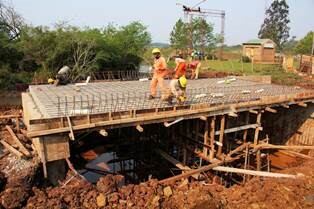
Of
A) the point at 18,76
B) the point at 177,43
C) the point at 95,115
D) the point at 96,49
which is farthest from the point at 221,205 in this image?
the point at 177,43

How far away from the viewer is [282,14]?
77.4 meters

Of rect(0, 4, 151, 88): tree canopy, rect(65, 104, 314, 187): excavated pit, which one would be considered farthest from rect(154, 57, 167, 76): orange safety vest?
rect(0, 4, 151, 88): tree canopy

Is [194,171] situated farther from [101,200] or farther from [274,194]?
[101,200]

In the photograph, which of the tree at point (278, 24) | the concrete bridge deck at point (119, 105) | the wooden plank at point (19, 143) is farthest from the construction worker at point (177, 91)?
the tree at point (278, 24)

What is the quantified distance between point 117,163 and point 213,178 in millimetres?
4907

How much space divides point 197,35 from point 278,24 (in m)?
34.3

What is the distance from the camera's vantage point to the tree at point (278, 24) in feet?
252

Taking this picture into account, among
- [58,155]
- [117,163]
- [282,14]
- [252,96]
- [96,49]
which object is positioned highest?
[282,14]

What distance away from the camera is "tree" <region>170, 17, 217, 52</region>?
53.6 metres

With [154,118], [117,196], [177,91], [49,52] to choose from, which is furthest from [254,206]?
[49,52]

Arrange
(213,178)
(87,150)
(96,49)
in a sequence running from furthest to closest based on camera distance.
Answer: (96,49) → (87,150) → (213,178)

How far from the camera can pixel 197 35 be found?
5456 cm

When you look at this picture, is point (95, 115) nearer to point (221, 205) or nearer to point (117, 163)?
point (221, 205)

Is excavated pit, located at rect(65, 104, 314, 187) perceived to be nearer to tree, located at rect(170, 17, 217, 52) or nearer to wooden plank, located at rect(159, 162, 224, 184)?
wooden plank, located at rect(159, 162, 224, 184)
